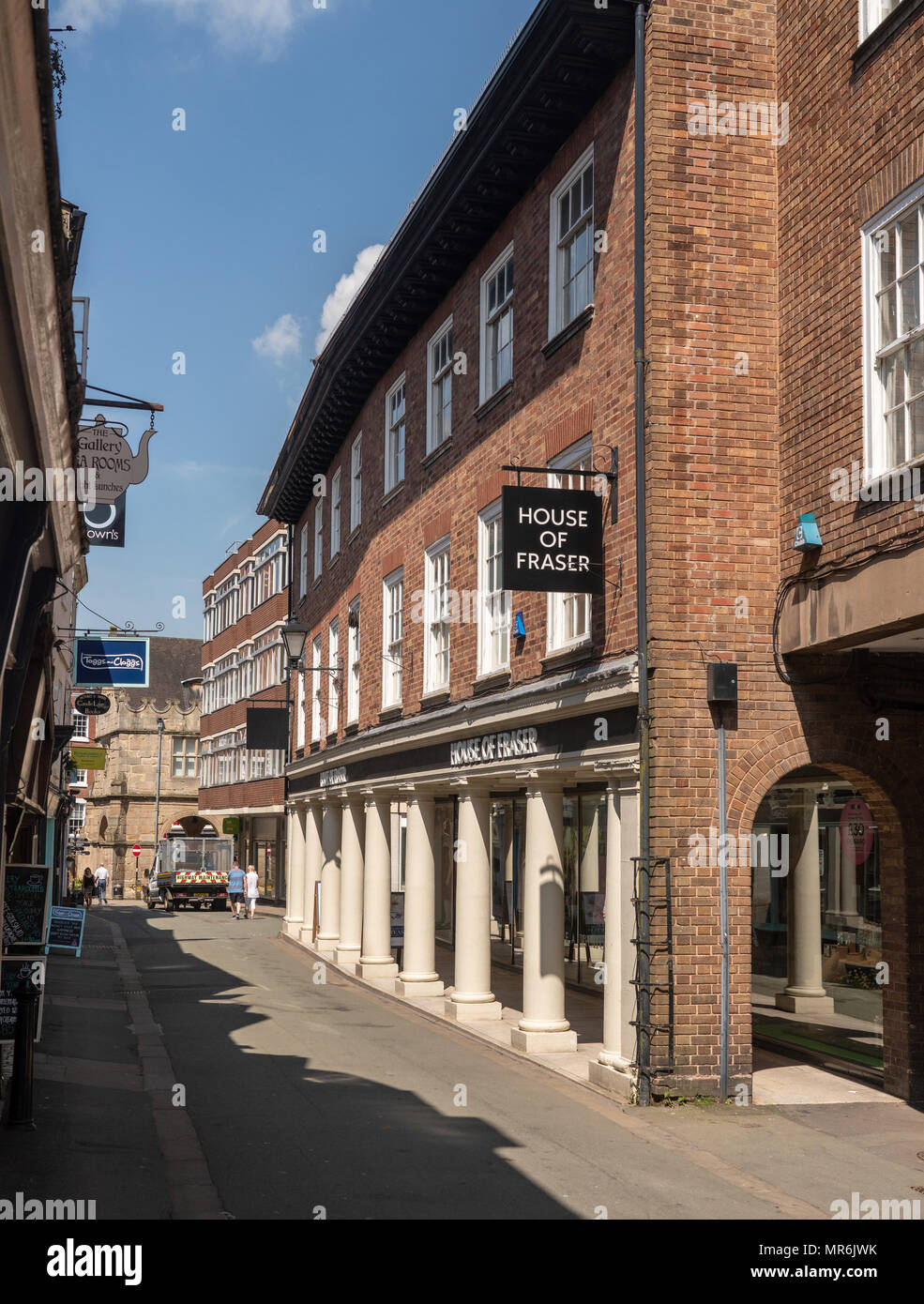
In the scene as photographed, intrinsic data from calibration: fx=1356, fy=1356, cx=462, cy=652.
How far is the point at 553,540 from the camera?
12.6 metres

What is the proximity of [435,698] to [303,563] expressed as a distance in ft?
50.5

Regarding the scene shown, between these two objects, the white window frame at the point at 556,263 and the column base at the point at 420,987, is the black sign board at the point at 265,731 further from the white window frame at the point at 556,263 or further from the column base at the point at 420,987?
the white window frame at the point at 556,263

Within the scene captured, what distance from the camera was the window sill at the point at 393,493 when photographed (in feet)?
70.1

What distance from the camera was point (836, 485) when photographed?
11.2 meters

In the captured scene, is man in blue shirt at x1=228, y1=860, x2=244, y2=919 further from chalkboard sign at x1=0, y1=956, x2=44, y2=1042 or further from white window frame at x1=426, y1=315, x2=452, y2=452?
chalkboard sign at x1=0, y1=956, x2=44, y2=1042

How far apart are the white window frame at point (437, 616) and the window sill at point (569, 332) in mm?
4265

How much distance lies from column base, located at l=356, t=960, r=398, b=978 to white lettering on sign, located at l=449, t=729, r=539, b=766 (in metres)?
6.31

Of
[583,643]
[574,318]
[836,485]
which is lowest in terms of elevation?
[583,643]

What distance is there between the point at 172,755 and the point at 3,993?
6578 centimetres

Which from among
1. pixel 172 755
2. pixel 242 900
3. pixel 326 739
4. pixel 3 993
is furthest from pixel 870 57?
pixel 172 755

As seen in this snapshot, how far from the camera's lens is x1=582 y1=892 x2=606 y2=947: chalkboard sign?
58.1 feet

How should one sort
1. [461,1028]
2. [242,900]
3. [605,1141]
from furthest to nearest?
[242,900] → [461,1028] → [605,1141]

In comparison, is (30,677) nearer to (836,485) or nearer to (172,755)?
(836,485)

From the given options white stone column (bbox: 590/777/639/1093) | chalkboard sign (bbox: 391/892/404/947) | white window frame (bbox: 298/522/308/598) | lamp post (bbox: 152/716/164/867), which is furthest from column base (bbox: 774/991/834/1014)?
lamp post (bbox: 152/716/164/867)
